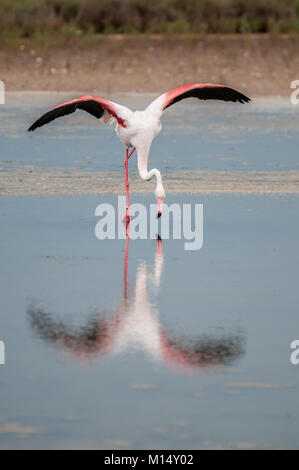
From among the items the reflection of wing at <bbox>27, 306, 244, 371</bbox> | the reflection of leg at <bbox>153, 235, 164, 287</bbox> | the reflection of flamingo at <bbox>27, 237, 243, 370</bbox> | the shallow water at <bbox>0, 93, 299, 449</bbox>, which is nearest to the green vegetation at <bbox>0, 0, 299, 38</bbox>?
the shallow water at <bbox>0, 93, 299, 449</bbox>

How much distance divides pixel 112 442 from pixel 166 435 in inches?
9.7

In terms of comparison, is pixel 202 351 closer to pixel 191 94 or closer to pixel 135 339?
pixel 135 339

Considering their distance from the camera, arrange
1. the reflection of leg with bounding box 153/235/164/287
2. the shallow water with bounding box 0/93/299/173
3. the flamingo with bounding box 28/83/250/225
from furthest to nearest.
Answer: the shallow water with bounding box 0/93/299/173
the flamingo with bounding box 28/83/250/225
the reflection of leg with bounding box 153/235/164/287

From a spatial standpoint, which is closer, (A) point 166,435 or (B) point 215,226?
(A) point 166,435

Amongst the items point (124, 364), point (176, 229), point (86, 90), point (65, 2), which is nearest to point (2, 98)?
point (86, 90)

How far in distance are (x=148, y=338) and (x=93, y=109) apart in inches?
224

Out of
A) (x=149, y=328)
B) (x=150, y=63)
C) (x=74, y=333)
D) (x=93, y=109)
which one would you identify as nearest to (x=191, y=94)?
(x=93, y=109)

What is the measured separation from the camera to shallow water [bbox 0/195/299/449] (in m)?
5.40

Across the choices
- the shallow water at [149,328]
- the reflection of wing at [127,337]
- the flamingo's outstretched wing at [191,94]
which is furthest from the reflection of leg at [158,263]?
the flamingo's outstretched wing at [191,94]

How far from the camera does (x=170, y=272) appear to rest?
→ 862 cm

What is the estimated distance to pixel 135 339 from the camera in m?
6.79

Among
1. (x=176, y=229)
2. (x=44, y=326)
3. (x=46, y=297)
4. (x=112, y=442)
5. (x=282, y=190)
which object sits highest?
(x=282, y=190)

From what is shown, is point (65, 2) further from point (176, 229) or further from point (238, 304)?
point (238, 304)

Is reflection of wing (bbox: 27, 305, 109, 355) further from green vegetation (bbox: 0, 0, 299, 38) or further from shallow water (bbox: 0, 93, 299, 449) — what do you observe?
green vegetation (bbox: 0, 0, 299, 38)
